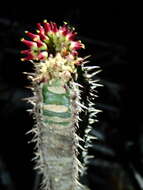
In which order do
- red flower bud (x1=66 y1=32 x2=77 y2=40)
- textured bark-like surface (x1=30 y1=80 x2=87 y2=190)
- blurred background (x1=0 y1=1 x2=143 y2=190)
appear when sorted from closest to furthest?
1. textured bark-like surface (x1=30 y1=80 x2=87 y2=190)
2. red flower bud (x1=66 y1=32 x2=77 y2=40)
3. blurred background (x1=0 y1=1 x2=143 y2=190)

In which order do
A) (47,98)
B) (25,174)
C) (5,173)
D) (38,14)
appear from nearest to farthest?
(47,98)
(5,173)
(25,174)
(38,14)

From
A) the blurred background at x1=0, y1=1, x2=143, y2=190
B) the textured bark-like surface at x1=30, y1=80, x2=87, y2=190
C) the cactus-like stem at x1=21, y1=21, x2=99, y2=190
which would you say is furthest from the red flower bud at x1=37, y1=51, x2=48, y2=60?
the blurred background at x1=0, y1=1, x2=143, y2=190

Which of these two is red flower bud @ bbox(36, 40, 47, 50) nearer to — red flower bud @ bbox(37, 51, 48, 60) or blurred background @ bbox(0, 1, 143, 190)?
red flower bud @ bbox(37, 51, 48, 60)

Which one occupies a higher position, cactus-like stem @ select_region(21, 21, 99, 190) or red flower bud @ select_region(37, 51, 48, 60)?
red flower bud @ select_region(37, 51, 48, 60)

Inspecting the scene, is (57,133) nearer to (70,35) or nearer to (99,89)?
(70,35)

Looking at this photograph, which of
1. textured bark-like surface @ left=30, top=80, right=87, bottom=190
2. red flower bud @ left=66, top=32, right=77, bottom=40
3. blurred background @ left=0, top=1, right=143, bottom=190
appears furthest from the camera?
blurred background @ left=0, top=1, right=143, bottom=190

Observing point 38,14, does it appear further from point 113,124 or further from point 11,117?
point 113,124

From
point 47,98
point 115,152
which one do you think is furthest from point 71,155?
point 115,152

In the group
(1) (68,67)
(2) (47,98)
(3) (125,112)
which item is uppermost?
(1) (68,67)
